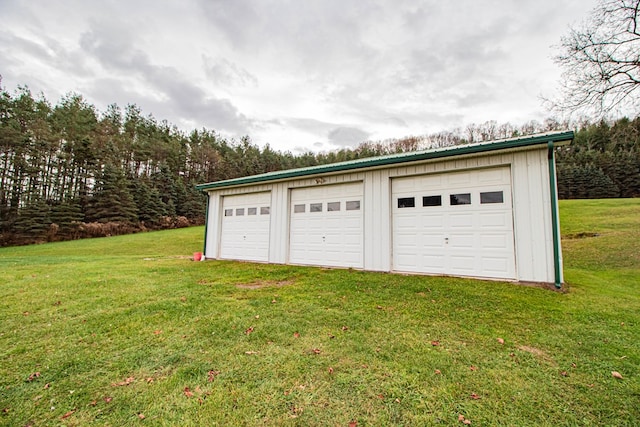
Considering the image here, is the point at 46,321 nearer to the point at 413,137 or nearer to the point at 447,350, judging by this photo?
the point at 447,350

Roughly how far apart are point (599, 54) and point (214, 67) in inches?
656

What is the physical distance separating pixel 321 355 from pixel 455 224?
498 cm

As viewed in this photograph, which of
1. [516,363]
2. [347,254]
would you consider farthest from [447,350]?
[347,254]

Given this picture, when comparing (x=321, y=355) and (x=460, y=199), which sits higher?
(x=460, y=199)

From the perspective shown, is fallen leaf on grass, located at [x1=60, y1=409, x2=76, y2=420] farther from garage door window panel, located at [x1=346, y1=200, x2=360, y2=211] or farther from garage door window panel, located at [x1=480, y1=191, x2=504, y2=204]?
garage door window panel, located at [x1=480, y1=191, x2=504, y2=204]

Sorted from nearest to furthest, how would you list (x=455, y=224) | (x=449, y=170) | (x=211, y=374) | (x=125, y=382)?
(x=125, y=382) < (x=211, y=374) < (x=455, y=224) < (x=449, y=170)

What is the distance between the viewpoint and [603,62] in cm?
962

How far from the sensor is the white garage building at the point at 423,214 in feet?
18.5

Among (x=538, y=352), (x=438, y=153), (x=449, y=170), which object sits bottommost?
(x=538, y=352)

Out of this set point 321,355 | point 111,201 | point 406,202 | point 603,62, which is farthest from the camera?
point 111,201

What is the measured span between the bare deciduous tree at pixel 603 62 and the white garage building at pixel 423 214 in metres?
7.09

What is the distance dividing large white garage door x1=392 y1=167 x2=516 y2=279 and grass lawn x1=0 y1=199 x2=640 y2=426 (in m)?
0.71

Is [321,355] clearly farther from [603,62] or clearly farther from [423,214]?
[603,62]

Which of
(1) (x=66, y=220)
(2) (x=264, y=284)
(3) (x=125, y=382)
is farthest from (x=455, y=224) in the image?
(1) (x=66, y=220)
